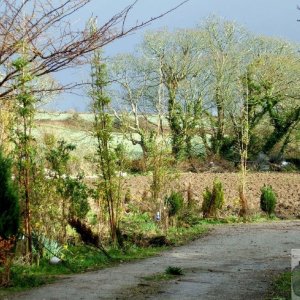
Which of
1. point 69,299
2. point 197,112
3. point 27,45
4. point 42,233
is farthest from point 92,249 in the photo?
point 197,112

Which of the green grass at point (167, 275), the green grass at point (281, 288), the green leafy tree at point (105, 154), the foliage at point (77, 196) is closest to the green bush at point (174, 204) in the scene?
the green leafy tree at point (105, 154)

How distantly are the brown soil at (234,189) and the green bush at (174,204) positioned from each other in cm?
24

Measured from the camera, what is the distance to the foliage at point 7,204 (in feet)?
36.2

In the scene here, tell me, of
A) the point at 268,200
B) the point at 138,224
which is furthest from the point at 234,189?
the point at 138,224

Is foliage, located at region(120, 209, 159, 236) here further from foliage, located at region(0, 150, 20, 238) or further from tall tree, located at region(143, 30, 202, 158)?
tall tree, located at region(143, 30, 202, 158)

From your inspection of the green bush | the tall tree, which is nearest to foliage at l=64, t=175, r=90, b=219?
the green bush

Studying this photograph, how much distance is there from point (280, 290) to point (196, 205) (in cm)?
1479

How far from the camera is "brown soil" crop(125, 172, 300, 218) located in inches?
912

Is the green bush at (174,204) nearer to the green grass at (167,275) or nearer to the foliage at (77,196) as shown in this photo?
the foliage at (77,196)

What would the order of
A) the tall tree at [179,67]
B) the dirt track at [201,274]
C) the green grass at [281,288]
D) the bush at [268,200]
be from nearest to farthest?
the green grass at [281,288], the dirt track at [201,274], the bush at [268,200], the tall tree at [179,67]

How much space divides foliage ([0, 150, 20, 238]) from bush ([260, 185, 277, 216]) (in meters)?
13.7

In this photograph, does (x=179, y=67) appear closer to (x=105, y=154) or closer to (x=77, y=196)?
(x=105, y=154)

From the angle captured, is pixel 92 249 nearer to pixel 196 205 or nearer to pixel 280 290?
pixel 280 290

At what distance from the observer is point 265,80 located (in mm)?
41406
